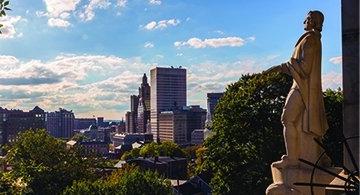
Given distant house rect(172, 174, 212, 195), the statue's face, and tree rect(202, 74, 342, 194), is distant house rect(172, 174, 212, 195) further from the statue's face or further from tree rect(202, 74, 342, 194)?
the statue's face

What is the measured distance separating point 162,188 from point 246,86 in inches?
535

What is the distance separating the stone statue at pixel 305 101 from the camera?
827 centimetres

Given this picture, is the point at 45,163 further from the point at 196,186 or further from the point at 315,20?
the point at 196,186

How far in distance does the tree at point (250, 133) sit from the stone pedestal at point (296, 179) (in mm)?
15004

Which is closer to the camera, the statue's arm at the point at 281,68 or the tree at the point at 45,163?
the statue's arm at the point at 281,68

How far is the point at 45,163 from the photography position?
4209 centimetres

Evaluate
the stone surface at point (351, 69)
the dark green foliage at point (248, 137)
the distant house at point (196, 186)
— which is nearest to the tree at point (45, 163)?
the dark green foliage at point (248, 137)

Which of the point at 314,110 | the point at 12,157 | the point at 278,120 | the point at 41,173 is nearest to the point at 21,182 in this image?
the point at 41,173

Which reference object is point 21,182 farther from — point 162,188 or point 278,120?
point 278,120

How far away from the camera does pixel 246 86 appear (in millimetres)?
27828

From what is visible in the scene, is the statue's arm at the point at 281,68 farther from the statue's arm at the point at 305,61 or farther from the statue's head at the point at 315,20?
the statue's head at the point at 315,20

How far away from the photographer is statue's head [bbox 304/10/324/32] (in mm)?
8430

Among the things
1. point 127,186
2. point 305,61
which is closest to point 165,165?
point 127,186

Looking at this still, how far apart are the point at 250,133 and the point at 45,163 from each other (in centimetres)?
2292
